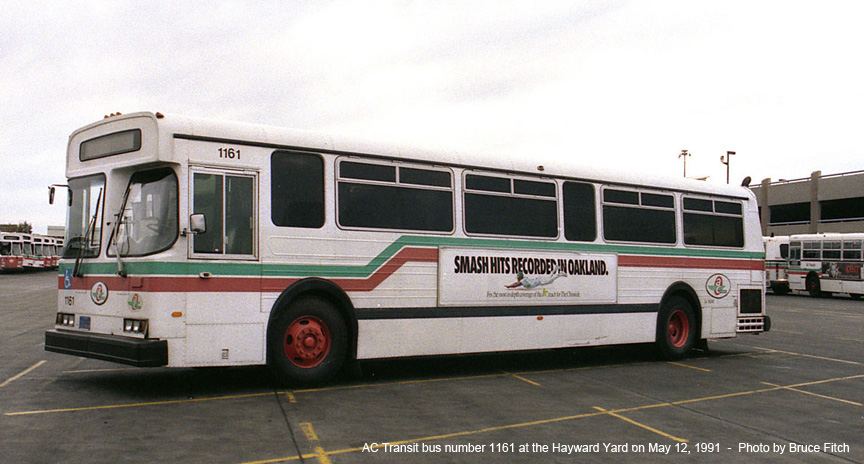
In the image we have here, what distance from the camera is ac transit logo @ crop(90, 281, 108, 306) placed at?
8.27 m

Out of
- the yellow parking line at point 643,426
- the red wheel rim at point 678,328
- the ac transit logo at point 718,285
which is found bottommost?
the yellow parking line at point 643,426

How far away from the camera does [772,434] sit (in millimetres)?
7027

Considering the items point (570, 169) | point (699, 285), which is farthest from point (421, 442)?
point (699, 285)

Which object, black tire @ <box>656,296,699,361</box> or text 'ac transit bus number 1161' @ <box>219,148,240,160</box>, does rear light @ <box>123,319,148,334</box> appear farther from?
black tire @ <box>656,296,699,361</box>

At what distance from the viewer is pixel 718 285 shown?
44.1ft

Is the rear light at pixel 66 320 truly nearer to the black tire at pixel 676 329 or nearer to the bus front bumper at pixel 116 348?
the bus front bumper at pixel 116 348

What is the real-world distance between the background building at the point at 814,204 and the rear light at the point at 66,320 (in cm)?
6192

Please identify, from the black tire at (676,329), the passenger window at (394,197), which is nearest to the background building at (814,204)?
the black tire at (676,329)

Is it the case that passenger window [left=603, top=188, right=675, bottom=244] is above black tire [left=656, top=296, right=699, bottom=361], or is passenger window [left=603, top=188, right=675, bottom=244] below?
above

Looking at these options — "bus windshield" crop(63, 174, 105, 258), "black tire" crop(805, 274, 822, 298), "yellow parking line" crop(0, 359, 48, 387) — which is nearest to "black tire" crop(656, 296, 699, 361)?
"bus windshield" crop(63, 174, 105, 258)

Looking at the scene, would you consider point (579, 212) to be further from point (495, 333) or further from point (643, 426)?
point (643, 426)

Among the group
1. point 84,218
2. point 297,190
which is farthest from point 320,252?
point 84,218

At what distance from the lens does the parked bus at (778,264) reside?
38.5m

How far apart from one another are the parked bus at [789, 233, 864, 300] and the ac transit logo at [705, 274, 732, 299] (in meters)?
25.0
